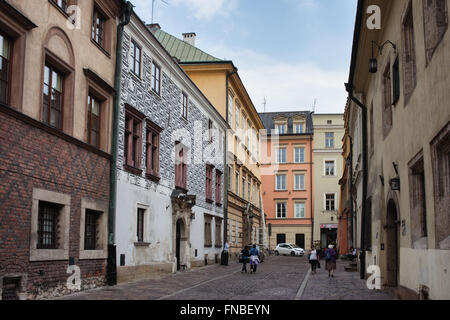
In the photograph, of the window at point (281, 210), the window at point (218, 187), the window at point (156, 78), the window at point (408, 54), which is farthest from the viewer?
the window at point (281, 210)

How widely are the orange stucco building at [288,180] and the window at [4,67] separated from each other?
176 ft

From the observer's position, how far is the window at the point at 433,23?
936 cm

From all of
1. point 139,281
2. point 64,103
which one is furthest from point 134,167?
point 64,103

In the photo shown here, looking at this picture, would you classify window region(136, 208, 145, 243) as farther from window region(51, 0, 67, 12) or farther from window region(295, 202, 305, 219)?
window region(295, 202, 305, 219)

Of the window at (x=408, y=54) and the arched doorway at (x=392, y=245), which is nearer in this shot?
the window at (x=408, y=54)

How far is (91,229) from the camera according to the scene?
17.1m

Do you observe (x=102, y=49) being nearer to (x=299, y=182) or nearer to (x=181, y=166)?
(x=181, y=166)

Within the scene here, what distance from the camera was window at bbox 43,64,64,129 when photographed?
14203 mm

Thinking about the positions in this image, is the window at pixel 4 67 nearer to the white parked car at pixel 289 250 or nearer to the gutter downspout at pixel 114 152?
the gutter downspout at pixel 114 152

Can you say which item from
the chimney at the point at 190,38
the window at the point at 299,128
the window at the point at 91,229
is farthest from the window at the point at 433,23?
the window at the point at 299,128

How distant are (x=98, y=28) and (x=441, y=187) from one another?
12.2 meters

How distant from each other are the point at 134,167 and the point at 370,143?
8.81 meters

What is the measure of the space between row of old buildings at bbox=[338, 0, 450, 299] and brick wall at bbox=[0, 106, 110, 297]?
856cm

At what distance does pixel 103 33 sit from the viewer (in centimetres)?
1817
